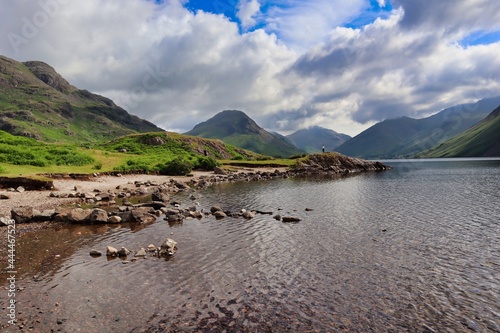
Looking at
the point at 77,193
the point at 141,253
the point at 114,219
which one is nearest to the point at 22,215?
the point at 114,219

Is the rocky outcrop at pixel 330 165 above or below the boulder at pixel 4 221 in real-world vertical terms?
above

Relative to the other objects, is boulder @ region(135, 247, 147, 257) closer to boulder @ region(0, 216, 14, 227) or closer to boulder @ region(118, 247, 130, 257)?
boulder @ region(118, 247, 130, 257)

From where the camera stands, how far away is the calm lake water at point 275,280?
14.1m

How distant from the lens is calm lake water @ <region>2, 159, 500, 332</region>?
14.1 metres

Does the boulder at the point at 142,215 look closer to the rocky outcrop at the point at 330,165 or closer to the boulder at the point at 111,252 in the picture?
the boulder at the point at 111,252

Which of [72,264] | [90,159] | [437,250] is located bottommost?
[437,250]

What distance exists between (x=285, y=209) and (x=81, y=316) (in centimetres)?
3311

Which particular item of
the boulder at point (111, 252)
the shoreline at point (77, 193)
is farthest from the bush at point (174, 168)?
the boulder at point (111, 252)

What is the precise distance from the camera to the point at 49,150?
260ft

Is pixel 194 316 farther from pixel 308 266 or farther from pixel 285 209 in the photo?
pixel 285 209

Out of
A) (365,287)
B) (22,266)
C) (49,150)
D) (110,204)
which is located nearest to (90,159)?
(49,150)

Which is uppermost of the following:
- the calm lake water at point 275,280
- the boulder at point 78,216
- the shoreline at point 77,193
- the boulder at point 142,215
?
the shoreline at point 77,193

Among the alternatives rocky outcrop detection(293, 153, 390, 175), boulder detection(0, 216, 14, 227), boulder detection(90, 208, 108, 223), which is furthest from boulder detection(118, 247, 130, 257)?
rocky outcrop detection(293, 153, 390, 175)

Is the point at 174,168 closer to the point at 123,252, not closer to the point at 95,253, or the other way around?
the point at 95,253
